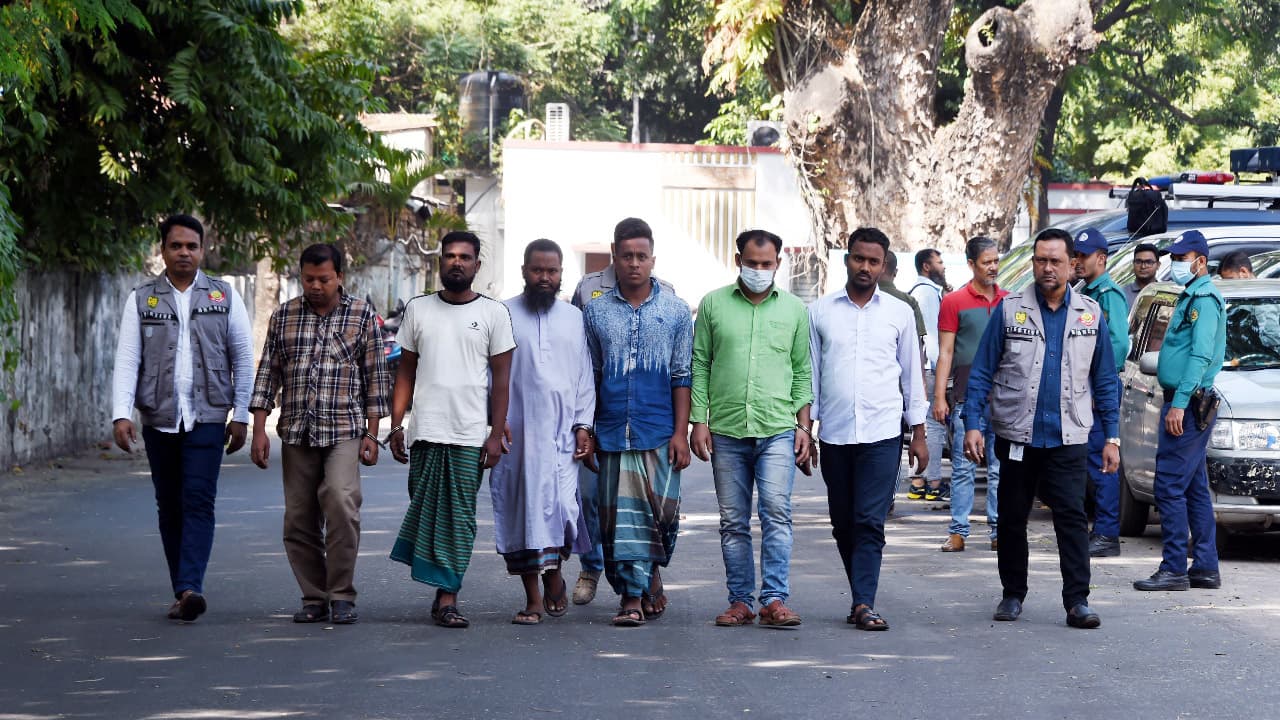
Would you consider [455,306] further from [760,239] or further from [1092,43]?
[1092,43]

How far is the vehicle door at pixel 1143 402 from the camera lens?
10711 mm

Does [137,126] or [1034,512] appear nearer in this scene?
[1034,512]

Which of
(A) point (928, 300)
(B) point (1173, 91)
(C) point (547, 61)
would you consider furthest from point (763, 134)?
(A) point (928, 300)

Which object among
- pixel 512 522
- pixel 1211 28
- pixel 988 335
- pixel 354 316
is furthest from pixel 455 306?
pixel 1211 28

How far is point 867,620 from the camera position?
7.73m

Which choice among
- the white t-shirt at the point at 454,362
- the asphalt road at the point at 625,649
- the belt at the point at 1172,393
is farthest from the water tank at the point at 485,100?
the white t-shirt at the point at 454,362

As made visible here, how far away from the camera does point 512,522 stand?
796 cm

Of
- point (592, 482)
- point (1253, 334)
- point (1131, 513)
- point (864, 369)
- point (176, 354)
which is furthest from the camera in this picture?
point (1131, 513)

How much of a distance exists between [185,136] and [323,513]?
7765 millimetres

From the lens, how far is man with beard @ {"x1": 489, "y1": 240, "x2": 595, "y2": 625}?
791cm

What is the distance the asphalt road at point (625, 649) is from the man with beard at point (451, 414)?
37cm

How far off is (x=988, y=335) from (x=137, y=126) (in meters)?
8.58

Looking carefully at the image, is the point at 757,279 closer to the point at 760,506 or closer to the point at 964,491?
the point at 760,506

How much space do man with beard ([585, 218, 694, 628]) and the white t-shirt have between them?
0.54 meters
